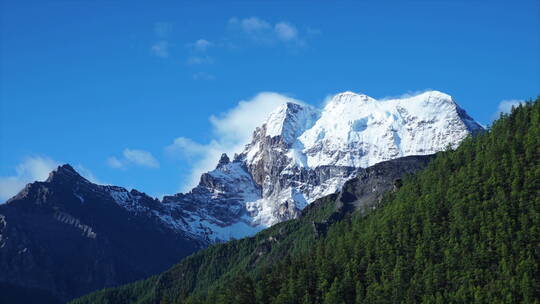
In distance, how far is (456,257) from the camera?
635 feet

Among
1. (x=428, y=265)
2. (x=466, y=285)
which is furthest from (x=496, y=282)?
(x=428, y=265)

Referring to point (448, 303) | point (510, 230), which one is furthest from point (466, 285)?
point (510, 230)

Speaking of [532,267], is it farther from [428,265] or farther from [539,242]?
[428,265]

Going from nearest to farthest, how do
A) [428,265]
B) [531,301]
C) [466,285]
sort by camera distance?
1. [531,301]
2. [466,285]
3. [428,265]

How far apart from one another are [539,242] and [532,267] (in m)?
8.63

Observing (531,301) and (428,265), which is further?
(428,265)

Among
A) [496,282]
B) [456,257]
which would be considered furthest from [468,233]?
[496,282]

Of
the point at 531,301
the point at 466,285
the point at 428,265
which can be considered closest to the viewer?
the point at 531,301

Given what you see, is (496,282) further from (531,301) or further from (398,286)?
(398,286)

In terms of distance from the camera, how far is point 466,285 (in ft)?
602

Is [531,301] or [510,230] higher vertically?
[510,230]

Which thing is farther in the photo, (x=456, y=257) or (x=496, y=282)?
(x=456, y=257)

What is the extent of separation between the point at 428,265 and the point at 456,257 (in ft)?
21.2

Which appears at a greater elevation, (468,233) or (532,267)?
(468,233)
